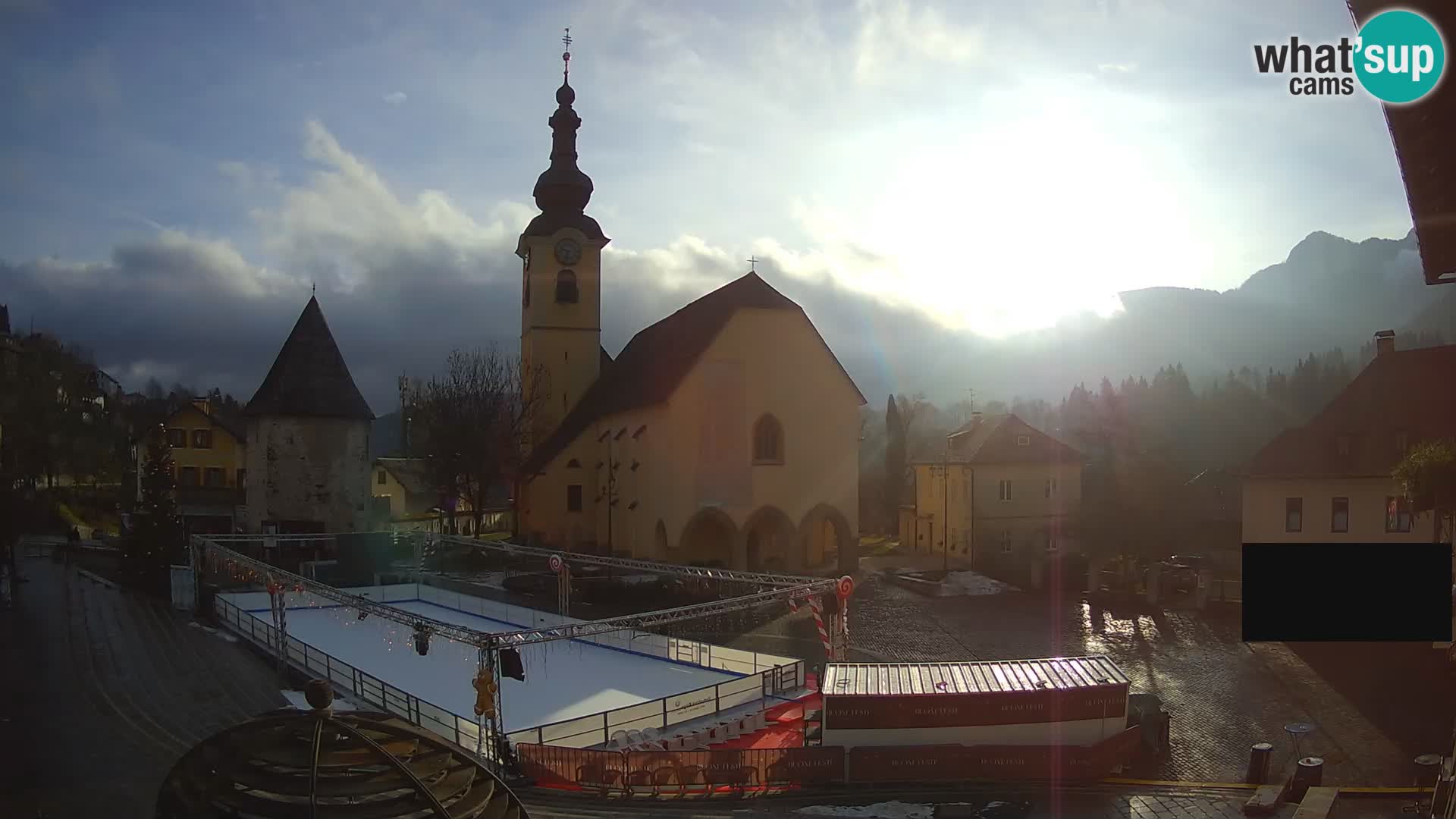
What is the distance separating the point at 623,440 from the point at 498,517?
1137 inches

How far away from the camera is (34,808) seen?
11227mm

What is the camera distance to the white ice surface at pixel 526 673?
1823 cm

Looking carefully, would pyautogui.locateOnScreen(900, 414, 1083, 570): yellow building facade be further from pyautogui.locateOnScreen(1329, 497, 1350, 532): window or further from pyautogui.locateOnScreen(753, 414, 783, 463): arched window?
pyautogui.locateOnScreen(1329, 497, 1350, 532): window

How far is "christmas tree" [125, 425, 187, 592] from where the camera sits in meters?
31.8

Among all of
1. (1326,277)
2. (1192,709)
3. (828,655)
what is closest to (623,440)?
(828,655)

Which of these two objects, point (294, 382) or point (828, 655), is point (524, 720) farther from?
point (294, 382)

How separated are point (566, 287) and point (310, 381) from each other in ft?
53.1

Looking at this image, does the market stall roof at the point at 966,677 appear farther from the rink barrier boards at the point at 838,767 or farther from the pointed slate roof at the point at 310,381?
the pointed slate roof at the point at 310,381

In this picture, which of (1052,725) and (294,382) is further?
(294,382)

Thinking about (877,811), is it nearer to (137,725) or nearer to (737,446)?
(137,725)

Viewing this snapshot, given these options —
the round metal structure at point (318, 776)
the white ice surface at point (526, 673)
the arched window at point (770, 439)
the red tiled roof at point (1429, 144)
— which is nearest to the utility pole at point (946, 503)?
the arched window at point (770, 439)

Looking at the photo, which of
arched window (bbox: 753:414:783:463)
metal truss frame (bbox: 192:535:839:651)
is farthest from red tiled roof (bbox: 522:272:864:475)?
metal truss frame (bbox: 192:535:839:651)

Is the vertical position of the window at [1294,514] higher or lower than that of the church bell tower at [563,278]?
lower
